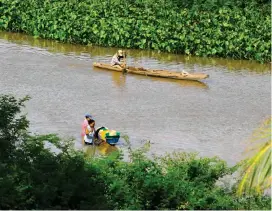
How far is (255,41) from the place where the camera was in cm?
2584

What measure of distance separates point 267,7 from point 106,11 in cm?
677

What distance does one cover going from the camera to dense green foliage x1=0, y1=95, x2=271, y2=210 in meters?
9.52

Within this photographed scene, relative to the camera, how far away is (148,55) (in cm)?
2617

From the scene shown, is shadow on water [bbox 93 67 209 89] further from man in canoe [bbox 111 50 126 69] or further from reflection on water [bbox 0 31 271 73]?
reflection on water [bbox 0 31 271 73]

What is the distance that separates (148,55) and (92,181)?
52.4 ft

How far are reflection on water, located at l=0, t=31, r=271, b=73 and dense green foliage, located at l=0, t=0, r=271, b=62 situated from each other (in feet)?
0.98

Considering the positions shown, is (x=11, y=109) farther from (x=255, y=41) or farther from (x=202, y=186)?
(x=255, y=41)

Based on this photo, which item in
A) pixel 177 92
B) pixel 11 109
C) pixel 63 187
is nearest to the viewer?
pixel 63 187

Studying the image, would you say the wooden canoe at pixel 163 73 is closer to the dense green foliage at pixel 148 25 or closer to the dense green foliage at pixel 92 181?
the dense green foliage at pixel 148 25

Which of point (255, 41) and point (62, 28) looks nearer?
point (255, 41)

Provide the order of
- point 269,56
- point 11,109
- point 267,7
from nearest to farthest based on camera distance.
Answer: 1. point 11,109
2. point 269,56
3. point 267,7

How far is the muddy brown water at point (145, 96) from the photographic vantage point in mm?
17328

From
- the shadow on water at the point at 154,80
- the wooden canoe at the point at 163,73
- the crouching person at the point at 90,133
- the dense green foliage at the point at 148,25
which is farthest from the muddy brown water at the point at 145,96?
the dense green foliage at the point at 148,25

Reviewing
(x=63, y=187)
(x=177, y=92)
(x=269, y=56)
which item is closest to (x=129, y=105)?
(x=177, y=92)
